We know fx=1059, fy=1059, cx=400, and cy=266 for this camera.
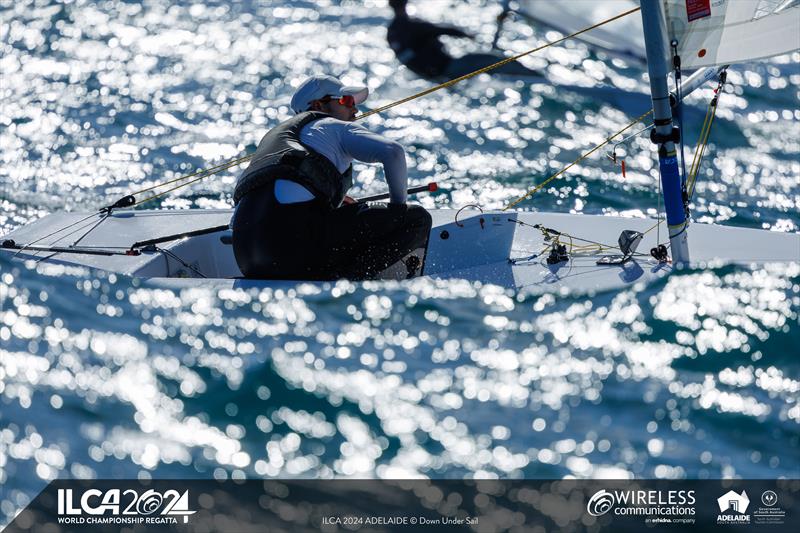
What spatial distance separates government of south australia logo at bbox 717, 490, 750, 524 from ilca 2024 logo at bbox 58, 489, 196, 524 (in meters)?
1.62

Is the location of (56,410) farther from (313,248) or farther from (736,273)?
(736,273)

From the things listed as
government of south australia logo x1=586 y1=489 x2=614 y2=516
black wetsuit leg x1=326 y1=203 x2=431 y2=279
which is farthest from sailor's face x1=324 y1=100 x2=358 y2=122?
government of south australia logo x1=586 y1=489 x2=614 y2=516

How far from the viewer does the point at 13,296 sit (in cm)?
496

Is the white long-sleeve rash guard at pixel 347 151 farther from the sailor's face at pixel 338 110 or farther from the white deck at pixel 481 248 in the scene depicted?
the white deck at pixel 481 248

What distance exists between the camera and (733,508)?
10.7 feet

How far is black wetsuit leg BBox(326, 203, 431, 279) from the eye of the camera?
4.86 metres

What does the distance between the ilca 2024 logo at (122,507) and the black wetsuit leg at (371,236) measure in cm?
184

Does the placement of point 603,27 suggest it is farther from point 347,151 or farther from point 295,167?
point 295,167

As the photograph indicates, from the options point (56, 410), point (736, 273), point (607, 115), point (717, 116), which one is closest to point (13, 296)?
point (56, 410)

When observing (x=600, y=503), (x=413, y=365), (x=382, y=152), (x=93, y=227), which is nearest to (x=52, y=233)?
(x=93, y=227)

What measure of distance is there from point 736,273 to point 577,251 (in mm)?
795

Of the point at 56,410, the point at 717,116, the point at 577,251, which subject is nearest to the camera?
the point at 56,410

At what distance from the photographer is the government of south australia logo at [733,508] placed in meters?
3.21

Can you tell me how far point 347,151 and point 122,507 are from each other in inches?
85.0
